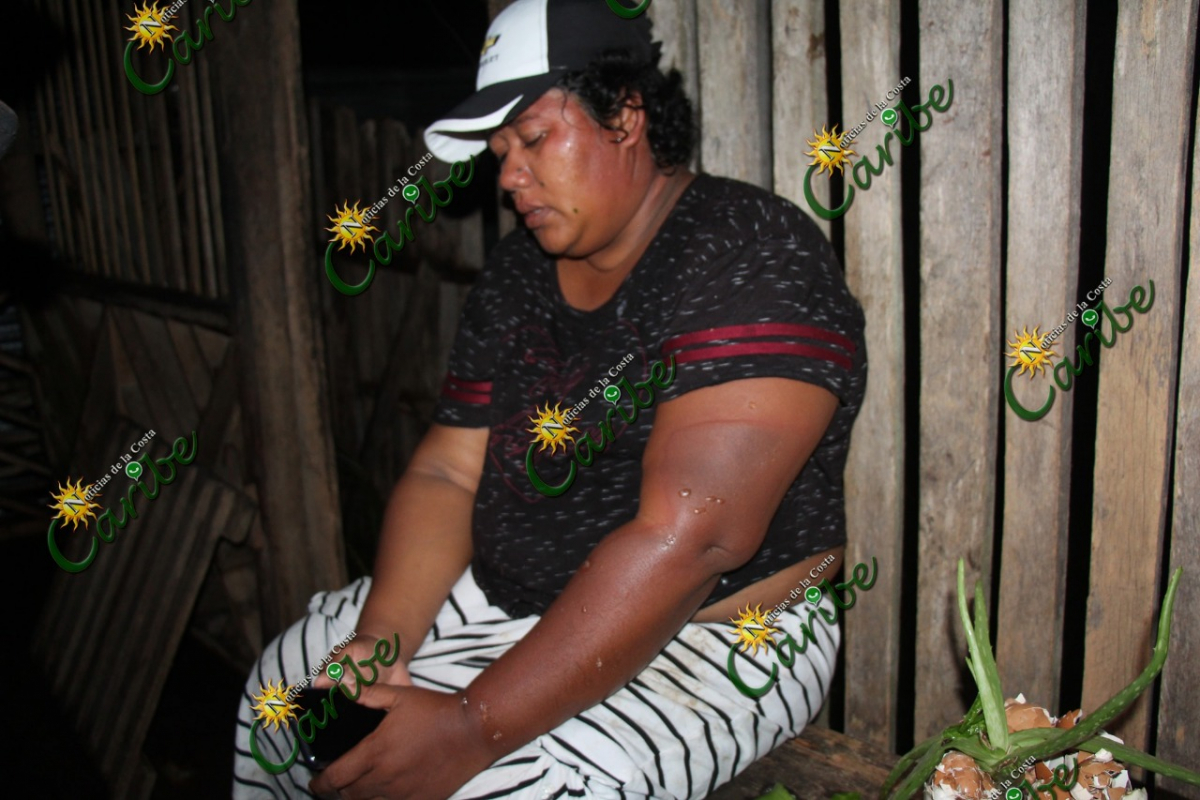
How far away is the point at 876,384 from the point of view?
1931mm

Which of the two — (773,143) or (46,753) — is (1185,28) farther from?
(46,753)

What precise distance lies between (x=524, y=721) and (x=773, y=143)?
1.36 m

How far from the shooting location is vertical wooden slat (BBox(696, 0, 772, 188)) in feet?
6.70

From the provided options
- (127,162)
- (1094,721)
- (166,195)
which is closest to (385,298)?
(166,195)

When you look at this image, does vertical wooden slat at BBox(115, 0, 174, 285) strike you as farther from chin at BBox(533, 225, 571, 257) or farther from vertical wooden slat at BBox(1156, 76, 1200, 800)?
vertical wooden slat at BBox(1156, 76, 1200, 800)

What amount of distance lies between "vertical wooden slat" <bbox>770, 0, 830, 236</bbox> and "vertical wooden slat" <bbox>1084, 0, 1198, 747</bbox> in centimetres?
57

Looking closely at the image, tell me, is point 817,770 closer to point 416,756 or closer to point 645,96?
point 416,756

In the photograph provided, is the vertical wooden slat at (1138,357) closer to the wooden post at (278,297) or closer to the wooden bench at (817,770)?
the wooden bench at (817,770)

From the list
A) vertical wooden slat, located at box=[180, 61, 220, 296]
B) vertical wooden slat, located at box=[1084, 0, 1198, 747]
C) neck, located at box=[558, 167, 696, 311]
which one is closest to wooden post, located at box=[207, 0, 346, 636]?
vertical wooden slat, located at box=[180, 61, 220, 296]

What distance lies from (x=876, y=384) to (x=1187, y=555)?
64 centimetres

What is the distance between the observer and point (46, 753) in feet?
11.4

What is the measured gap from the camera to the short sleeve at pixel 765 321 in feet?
5.20

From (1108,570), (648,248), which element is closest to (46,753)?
(648,248)

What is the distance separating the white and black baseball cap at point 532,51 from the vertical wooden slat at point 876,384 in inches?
18.5
